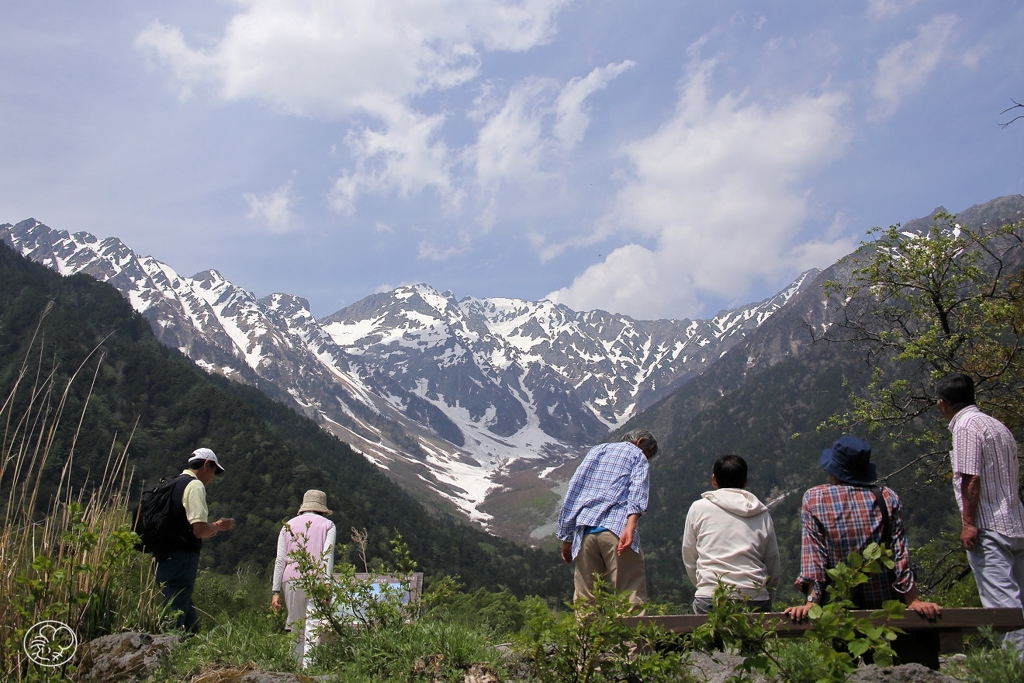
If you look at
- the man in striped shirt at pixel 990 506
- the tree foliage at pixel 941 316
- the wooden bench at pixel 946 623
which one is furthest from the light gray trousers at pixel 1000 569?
the tree foliage at pixel 941 316

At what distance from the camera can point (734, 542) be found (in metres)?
5.30

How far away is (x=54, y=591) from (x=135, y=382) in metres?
105

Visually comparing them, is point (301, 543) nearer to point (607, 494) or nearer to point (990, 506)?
point (607, 494)

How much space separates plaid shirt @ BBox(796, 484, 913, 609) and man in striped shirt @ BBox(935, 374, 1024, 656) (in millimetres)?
1012

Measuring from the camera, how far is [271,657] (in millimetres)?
5020

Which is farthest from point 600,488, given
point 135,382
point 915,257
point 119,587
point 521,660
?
point 135,382

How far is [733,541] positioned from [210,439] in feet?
308

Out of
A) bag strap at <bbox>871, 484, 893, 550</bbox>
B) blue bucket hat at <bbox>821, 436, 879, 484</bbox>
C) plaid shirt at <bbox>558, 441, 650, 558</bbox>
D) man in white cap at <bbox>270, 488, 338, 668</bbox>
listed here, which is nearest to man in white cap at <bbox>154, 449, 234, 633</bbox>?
man in white cap at <bbox>270, 488, 338, 668</bbox>

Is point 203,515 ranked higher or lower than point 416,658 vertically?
higher

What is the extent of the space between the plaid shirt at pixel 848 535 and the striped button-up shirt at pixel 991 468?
106cm

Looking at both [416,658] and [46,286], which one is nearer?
[416,658]

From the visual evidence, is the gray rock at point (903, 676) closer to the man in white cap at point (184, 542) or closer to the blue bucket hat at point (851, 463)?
the blue bucket hat at point (851, 463)

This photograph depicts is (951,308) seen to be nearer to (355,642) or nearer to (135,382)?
(355,642)

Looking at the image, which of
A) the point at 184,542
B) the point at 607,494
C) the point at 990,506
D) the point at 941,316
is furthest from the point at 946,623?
the point at 941,316
